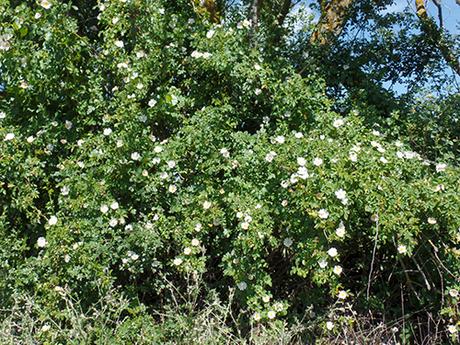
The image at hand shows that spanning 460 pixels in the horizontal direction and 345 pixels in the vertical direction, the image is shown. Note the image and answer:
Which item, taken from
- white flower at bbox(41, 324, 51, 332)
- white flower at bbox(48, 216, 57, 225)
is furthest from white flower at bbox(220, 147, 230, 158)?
white flower at bbox(41, 324, 51, 332)

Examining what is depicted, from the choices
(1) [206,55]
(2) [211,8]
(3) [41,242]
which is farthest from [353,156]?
(2) [211,8]

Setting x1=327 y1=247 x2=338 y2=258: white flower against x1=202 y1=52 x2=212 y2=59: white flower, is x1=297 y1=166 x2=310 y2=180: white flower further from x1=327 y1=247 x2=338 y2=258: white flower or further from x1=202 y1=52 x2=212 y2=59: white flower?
x1=202 y1=52 x2=212 y2=59: white flower

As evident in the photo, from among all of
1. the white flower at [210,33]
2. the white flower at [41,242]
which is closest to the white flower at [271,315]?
the white flower at [41,242]

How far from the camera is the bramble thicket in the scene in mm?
3340

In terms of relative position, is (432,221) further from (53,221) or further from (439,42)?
(439,42)

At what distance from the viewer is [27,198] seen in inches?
154

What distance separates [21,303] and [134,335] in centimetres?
79

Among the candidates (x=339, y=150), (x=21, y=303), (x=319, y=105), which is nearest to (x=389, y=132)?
(x=319, y=105)

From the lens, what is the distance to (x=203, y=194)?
3631 mm

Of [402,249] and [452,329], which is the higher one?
[402,249]

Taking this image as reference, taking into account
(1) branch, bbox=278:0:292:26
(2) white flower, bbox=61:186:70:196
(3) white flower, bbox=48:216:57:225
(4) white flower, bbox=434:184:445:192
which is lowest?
(3) white flower, bbox=48:216:57:225

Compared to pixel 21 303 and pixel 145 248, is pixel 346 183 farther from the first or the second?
pixel 21 303

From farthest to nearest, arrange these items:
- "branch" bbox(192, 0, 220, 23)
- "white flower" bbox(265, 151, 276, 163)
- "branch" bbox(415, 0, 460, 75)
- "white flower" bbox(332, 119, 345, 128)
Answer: "branch" bbox(415, 0, 460, 75)
"branch" bbox(192, 0, 220, 23)
"white flower" bbox(332, 119, 345, 128)
"white flower" bbox(265, 151, 276, 163)

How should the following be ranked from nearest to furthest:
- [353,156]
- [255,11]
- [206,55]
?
[353,156] → [206,55] → [255,11]
